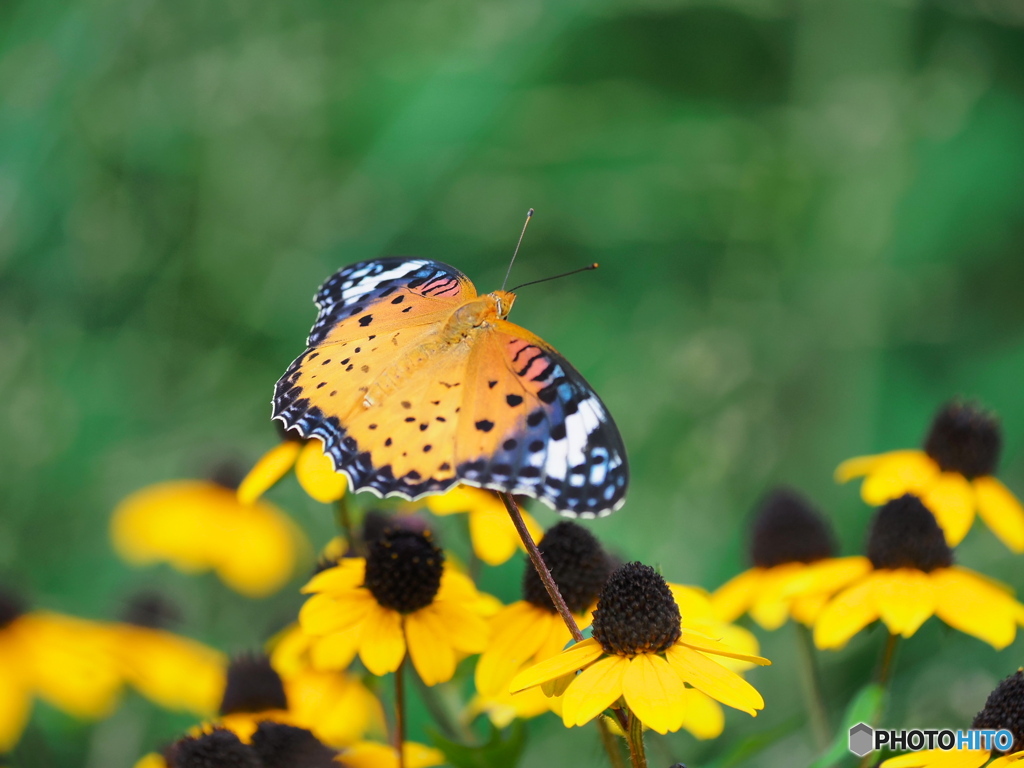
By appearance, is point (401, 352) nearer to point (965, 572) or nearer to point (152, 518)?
point (965, 572)

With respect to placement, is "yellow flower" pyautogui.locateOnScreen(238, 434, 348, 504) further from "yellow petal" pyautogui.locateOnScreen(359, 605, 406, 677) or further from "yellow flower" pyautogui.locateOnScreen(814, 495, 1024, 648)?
"yellow flower" pyautogui.locateOnScreen(814, 495, 1024, 648)

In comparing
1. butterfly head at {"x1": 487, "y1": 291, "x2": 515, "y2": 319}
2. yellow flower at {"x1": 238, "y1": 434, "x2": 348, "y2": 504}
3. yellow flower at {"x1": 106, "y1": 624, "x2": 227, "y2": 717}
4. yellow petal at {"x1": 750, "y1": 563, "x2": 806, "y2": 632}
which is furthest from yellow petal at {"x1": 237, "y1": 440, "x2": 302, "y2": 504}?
yellow petal at {"x1": 750, "y1": 563, "x2": 806, "y2": 632}

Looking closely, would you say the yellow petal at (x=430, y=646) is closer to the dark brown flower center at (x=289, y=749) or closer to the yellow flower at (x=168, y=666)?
the dark brown flower center at (x=289, y=749)

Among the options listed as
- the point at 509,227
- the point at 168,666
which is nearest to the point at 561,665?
the point at 168,666

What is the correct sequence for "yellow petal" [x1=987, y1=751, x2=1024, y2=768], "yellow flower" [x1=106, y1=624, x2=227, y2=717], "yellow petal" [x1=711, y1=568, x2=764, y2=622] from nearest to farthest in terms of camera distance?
"yellow petal" [x1=987, y1=751, x2=1024, y2=768], "yellow petal" [x1=711, y1=568, x2=764, y2=622], "yellow flower" [x1=106, y1=624, x2=227, y2=717]

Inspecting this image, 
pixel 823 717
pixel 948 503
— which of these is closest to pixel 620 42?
pixel 948 503

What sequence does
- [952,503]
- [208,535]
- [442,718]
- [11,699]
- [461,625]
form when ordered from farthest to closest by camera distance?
[208,535] → [11,699] → [952,503] → [442,718] → [461,625]

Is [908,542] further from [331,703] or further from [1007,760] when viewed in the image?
[331,703]
